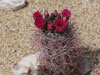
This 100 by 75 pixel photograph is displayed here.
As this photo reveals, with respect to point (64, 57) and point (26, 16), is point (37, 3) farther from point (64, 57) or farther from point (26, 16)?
point (64, 57)

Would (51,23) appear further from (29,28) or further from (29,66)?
(29,28)

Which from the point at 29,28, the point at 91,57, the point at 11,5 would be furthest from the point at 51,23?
the point at 11,5

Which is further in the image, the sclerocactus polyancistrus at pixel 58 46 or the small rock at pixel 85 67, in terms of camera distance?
the small rock at pixel 85 67

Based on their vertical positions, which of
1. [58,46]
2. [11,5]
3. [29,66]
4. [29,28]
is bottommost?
[29,66]

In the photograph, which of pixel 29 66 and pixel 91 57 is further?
pixel 91 57

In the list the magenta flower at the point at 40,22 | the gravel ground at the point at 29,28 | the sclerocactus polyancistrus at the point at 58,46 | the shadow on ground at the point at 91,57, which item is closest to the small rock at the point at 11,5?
the gravel ground at the point at 29,28

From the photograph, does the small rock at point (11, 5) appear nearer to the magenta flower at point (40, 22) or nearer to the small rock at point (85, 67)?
the small rock at point (85, 67)
